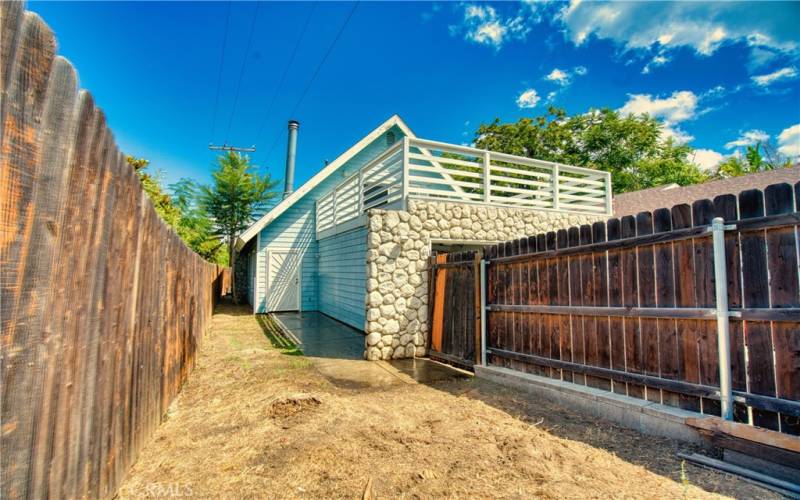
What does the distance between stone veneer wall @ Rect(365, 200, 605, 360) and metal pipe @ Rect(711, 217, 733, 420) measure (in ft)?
15.9

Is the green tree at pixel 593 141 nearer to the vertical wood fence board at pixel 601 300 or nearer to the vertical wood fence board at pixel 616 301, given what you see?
the vertical wood fence board at pixel 601 300

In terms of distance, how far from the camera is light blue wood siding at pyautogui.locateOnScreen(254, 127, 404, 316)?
13258mm

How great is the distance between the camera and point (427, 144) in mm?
7957

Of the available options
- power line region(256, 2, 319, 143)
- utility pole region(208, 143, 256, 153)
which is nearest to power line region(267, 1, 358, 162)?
power line region(256, 2, 319, 143)

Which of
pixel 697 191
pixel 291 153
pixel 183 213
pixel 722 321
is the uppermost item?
pixel 291 153

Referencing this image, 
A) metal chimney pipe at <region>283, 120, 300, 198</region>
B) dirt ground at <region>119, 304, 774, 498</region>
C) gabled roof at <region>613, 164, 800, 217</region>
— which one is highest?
metal chimney pipe at <region>283, 120, 300, 198</region>

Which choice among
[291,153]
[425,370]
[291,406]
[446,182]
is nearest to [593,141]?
[291,153]

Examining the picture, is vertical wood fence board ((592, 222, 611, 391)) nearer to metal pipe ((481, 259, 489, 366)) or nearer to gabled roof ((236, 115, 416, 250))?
metal pipe ((481, 259, 489, 366))

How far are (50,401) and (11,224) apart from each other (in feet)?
2.59

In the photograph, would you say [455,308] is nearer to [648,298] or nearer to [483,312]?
[483,312]

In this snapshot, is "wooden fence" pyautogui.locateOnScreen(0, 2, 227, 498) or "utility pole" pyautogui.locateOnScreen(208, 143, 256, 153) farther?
"utility pole" pyautogui.locateOnScreen(208, 143, 256, 153)

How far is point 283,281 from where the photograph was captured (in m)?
13.5

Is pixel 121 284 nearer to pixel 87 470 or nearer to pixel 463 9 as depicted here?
pixel 87 470

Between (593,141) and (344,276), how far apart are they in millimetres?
22551
